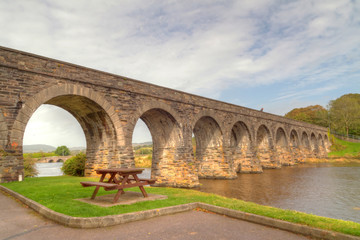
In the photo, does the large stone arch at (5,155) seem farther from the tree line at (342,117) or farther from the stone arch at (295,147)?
the tree line at (342,117)

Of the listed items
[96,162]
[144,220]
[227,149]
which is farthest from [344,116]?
[144,220]

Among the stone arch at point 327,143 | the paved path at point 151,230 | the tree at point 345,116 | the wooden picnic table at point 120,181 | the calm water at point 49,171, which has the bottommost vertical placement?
the calm water at point 49,171

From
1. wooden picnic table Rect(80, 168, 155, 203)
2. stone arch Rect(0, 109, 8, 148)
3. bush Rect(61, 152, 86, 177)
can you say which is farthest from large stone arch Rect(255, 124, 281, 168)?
stone arch Rect(0, 109, 8, 148)

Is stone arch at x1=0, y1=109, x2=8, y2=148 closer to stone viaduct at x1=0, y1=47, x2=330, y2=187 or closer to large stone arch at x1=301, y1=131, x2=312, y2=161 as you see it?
stone viaduct at x1=0, y1=47, x2=330, y2=187

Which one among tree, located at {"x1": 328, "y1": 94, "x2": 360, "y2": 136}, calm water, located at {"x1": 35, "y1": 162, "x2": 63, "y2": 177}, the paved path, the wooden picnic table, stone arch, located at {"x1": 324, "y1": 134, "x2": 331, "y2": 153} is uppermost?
tree, located at {"x1": 328, "y1": 94, "x2": 360, "y2": 136}

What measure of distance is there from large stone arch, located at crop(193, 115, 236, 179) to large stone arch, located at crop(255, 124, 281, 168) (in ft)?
27.4

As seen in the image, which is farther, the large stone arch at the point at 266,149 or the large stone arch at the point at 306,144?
the large stone arch at the point at 306,144

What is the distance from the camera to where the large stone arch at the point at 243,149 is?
22.2 metres

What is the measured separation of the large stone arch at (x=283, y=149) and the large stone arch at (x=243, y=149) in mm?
9454

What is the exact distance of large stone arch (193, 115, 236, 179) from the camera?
18594 mm

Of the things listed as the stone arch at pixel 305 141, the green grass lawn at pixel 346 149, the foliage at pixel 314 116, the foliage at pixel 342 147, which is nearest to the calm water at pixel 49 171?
the stone arch at pixel 305 141

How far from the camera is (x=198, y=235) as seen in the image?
4.37 m

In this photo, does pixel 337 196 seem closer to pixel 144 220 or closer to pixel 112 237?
pixel 144 220

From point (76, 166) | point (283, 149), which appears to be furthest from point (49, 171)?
point (283, 149)
